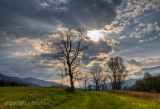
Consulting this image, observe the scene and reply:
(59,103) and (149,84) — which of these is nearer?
(59,103)

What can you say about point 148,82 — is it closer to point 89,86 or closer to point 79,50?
point 89,86

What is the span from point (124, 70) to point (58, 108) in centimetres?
6452

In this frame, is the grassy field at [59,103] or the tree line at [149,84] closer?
the grassy field at [59,103]

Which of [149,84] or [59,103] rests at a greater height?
[59,103]

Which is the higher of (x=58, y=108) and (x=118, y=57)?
(x=118, y=57)

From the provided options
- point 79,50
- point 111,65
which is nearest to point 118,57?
point 111,65

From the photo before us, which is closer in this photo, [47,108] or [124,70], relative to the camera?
[47,108]

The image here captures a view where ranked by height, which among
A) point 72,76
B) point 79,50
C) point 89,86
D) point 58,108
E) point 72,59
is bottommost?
point 89,86

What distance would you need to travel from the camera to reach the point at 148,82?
351 ft

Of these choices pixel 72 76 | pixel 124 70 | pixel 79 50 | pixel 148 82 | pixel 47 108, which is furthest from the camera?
Answer: pixel 148 82

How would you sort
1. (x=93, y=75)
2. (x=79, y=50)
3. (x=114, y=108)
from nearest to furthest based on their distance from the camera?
(x=114, y=108)
(x=79, y=50)
(x=93, y=75)

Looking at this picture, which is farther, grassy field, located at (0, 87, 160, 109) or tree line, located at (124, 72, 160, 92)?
tree line, located at (124, 72, 160, 92)

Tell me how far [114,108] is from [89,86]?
309 ft

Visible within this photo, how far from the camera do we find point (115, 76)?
72.6 meters
